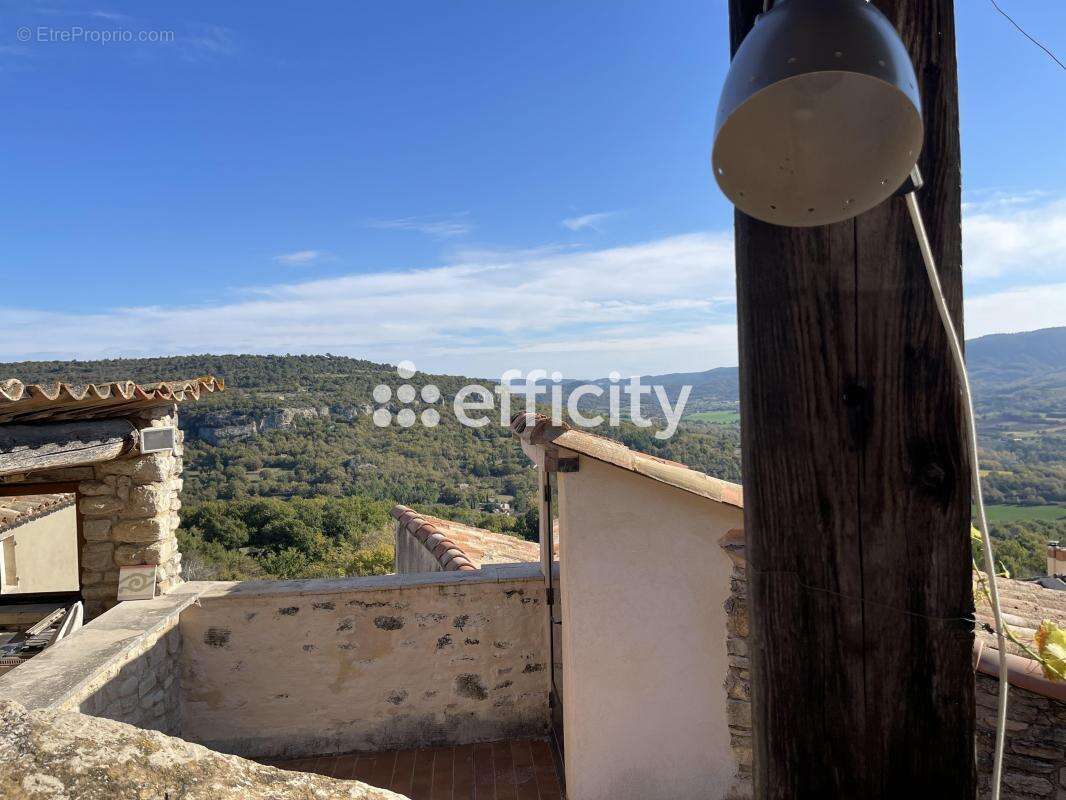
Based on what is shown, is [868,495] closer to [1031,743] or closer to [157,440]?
[1031,743]

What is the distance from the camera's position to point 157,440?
4688 millimetres

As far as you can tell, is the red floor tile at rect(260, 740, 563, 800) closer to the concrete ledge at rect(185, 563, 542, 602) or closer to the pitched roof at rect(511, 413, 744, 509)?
the concrete ledge at rect(185, 563, 542, 602)

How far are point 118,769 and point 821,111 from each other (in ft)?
4.15

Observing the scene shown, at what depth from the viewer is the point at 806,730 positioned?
0.85m

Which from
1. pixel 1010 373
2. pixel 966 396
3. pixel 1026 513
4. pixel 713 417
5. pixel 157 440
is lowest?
pixel 1026 513

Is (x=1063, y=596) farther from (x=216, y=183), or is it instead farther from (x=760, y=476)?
(x=216, y=183)

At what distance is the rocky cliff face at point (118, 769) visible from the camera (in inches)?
33.9

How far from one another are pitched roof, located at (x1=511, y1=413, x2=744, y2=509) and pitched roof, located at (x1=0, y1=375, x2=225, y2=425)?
266cm

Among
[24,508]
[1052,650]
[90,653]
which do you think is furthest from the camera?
[24,508]

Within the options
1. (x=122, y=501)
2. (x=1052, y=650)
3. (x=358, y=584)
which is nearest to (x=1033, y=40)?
(x=1052, y=650)

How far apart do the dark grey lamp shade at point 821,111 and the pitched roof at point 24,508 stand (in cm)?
1141

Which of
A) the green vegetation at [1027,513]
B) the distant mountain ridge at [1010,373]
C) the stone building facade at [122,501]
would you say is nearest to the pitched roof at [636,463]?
the stone building facade at [122,501]

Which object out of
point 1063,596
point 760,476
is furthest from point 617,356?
point 760,476

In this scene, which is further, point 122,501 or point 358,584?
point 122,501
